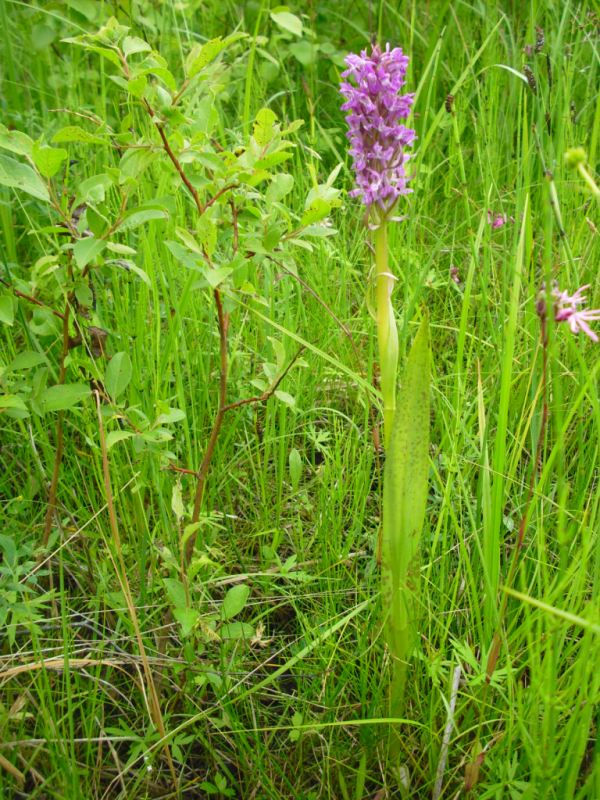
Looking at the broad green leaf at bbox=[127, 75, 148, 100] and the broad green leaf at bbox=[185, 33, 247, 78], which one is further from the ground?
the broad green leaf at bbox=[185, 33, 247, 78]

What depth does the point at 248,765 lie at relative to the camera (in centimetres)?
117

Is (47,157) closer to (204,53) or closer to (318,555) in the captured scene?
(204,53)

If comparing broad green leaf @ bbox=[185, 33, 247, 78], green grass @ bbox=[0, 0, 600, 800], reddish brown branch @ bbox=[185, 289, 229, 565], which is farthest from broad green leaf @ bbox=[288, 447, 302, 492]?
broad green leaf @ bbox=[185, 33, 247, 78]

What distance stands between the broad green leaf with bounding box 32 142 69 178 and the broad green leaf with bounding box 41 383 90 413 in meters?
0.34

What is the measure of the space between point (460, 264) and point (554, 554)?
99cm

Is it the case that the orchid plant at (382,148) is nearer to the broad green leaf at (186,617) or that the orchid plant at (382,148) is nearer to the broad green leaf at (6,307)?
the broad green leaf at (186,617)

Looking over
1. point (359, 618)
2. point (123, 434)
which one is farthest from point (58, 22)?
point (359, 618)

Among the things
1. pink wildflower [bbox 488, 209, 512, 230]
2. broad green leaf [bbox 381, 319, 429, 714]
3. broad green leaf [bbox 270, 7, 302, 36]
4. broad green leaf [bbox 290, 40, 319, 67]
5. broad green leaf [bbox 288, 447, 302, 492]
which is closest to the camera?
Answer: broad green leaf [bbox 381, 319, 429, 714]

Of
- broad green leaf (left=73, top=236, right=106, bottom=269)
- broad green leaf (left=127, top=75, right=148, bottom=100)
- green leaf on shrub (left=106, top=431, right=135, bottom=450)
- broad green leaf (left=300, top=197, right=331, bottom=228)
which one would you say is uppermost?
broad green leaf (left=127, top=75, right=148, bottom=100)

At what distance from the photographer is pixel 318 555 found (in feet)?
4.98

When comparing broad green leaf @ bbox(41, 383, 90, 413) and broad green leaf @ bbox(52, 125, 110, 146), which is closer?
broad green leaf @ bbox(52, 125, 110, 146)

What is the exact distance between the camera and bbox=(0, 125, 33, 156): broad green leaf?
46.0 inches

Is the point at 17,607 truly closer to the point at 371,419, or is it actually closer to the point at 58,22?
the point at 371,419

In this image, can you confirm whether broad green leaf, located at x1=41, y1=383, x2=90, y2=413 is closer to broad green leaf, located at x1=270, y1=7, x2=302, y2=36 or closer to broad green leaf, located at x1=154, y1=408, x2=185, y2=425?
broad green leaf, located at x1=154, y1=408, x2=185, y2=425
